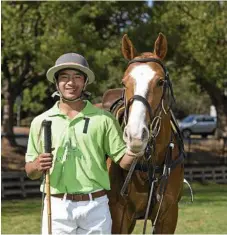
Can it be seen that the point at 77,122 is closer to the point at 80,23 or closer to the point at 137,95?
the point at 137,95

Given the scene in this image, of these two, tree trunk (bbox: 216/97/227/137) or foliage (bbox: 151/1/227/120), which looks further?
tree trunk (bbox: 216/97/227/137)

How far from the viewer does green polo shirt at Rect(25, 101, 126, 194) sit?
335 cm

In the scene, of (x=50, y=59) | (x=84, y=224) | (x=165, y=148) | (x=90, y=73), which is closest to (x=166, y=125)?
(x=165, y=148)

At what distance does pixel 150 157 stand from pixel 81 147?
0.77 m

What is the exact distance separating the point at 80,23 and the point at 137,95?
11.9 m

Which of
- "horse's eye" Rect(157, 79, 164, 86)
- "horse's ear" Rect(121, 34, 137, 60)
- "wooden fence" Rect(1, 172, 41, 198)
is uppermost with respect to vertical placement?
"horse's ear" Rect(121, 34, 137, 60)

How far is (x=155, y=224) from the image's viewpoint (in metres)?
4.29

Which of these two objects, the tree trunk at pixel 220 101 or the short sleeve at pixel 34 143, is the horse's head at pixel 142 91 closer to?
the short sleeve at pixel 34 143

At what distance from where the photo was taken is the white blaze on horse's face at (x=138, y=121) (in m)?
3.13

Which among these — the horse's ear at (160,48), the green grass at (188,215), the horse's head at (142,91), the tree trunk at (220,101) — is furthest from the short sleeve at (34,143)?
the tree trunk at (220,101)

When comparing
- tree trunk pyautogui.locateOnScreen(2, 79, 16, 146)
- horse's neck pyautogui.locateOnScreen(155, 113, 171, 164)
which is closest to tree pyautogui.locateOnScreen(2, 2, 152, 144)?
tree trunk pyautogui.locateOnScreen(2, 79, 16, 146)

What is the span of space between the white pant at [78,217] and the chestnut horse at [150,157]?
1.60ft

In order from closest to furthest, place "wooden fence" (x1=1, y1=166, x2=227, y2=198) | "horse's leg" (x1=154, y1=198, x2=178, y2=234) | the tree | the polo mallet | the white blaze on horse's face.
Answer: the white blaze on horse's face < the polo mallet < "horse's leg" (x1=154, y1=198, x2=178, y2=234) < "wooden fence" (x1=1, y1=166, x2=227, y2=198) < the tree

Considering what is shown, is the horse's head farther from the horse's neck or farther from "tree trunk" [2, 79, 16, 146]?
"tree trunk" [2, 79, 16, 146]
